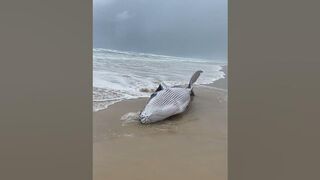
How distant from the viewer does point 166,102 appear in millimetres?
2174

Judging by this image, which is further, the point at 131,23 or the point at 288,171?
the point at 131,23

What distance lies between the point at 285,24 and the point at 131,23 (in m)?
1.09

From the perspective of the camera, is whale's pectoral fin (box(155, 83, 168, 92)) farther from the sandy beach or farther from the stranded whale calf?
the sandy beach

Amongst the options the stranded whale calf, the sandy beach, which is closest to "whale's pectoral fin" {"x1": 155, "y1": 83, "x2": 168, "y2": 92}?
the stranded whale calf

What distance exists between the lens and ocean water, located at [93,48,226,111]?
2.05 meters

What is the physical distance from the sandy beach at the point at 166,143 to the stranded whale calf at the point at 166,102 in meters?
0.05

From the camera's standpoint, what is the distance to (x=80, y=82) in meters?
1.15

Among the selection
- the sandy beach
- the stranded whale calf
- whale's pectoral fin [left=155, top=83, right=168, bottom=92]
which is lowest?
the sandy beach

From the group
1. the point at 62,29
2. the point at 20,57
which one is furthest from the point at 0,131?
the point at 62,29

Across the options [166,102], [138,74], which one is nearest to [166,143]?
[166,102]

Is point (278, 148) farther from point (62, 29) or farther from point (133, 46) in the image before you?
point (133, 46)

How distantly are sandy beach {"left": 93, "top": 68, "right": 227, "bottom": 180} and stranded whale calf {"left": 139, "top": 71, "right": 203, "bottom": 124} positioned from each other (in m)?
0.05

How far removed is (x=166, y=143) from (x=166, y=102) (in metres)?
0.40

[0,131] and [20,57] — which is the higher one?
[20,57]
